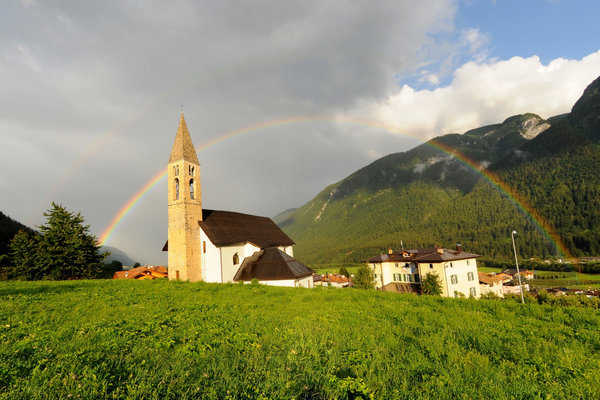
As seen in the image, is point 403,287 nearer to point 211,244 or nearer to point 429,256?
point 429,256

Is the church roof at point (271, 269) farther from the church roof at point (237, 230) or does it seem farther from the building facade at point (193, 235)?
the church roof at point (237, 230)

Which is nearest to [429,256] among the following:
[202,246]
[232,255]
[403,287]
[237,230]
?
[403,287]

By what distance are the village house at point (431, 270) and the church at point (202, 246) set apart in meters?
29.0

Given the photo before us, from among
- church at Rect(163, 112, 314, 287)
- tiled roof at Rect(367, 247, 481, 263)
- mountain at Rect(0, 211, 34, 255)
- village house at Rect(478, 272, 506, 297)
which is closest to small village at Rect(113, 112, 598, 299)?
church at Rect(163, 112, 314, 287)

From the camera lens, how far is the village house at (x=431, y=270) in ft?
152

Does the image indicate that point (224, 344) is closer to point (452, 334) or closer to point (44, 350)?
point (44, 350)

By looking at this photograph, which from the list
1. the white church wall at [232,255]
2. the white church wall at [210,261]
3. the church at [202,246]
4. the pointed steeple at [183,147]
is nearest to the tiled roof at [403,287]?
the church at [202,246]

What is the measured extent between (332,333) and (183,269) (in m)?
25.9

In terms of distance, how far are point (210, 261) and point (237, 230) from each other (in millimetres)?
5917

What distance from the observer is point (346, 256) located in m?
181

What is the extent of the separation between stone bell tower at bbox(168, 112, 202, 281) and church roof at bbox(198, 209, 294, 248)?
1830 mm

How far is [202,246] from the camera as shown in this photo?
3053cm

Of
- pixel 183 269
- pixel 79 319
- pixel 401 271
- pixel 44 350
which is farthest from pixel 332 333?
pixel 401 271

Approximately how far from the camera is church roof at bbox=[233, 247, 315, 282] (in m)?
27.0
